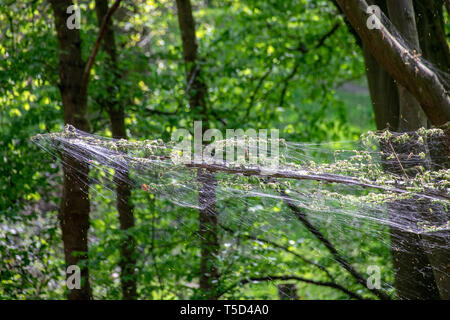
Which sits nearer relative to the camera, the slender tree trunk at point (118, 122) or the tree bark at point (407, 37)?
the tree bark at point (407, 37)

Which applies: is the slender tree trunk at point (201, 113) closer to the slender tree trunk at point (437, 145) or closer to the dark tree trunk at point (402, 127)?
the dark tree trunk at point (402, 127)

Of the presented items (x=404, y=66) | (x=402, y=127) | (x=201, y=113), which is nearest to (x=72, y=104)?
(x=201, y=113)

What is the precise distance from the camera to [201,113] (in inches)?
258

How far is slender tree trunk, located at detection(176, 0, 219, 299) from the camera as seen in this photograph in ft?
18.3

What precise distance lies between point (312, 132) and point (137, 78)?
2797 mm

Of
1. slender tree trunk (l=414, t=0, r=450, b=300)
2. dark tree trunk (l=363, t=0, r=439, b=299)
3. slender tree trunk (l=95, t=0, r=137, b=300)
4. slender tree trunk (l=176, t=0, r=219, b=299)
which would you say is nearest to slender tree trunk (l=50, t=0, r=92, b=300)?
slender tree trunk (l=95, t=0, r=137, b=300)

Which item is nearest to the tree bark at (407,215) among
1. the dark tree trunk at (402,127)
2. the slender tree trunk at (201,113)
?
the dark tree trunk at (402,127)

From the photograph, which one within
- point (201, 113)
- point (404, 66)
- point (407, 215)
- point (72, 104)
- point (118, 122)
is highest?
point (201, 113)

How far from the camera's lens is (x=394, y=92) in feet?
14.8

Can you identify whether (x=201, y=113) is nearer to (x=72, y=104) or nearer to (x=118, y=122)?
(x=118, y=122)

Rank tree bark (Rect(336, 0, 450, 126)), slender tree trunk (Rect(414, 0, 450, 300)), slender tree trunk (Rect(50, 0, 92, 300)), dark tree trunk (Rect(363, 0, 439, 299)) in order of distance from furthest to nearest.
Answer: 1. slender tree trunk (Rect(50, 0, 92, 300))
2. dark tree trunk (Rect(363, 0, 439, 299))
3. slender tree trunk (Rect(414, 0, 450, 300))
4. tree bark (Rect(336, 0, 450, 126))

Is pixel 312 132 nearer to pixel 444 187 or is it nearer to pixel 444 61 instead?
pixel 444 61

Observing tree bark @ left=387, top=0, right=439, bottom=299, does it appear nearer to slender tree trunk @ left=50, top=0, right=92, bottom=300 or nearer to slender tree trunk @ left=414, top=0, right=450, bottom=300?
slender tree trunk @ left=414, top=0, right=450, bottom=300

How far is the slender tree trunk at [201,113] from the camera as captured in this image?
5.57 metres
